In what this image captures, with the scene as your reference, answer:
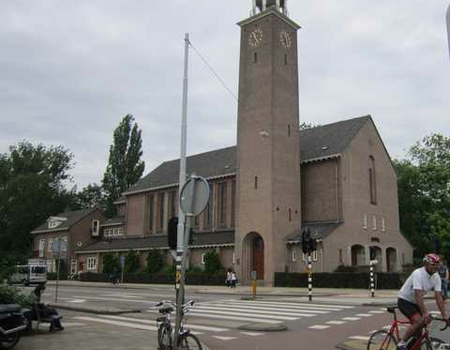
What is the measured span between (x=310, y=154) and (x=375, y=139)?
6854 millimetres

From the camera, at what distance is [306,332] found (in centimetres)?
1228

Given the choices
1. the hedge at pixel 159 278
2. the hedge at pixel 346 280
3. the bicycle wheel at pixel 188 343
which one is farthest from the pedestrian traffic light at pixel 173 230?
the hedge at pixel 159 278

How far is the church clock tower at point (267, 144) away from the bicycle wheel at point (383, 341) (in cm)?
3024

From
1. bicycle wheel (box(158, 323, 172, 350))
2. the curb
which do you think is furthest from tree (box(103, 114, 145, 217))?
bicycle wheel (box(158, 323, 172, 350))

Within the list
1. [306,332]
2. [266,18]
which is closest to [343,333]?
[306,332]

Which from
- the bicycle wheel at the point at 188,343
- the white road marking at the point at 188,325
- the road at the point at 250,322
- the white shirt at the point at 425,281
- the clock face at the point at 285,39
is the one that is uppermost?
the clock face at the point at 285,39

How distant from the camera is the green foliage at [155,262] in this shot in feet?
161

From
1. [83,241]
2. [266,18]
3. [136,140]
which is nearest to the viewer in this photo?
[266,18]

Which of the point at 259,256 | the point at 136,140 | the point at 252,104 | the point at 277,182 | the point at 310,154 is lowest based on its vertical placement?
the point at 259,256

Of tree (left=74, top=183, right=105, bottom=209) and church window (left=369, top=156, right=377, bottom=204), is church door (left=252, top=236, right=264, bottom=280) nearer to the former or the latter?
church window (left=369, top=156, right=377, bottom=204)

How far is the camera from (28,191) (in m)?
70.9

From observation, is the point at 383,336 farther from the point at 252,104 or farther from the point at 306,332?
the point at 252,104

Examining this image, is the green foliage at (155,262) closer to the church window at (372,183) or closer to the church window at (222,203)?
the church window at (222,203)

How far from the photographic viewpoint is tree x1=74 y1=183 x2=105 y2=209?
84.1m
